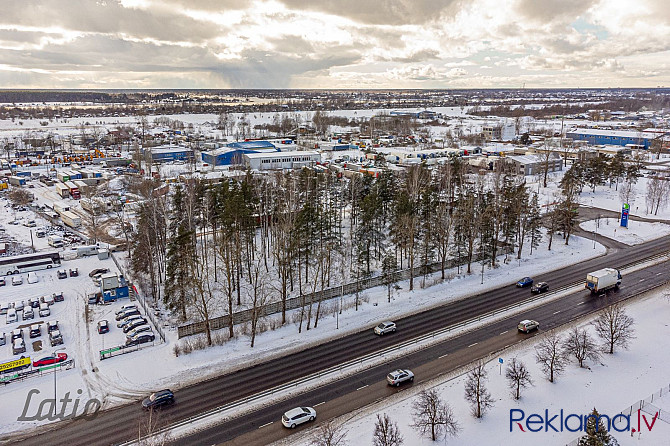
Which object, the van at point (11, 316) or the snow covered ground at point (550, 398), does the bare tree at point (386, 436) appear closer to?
the snow covered ground at point (550, 398)

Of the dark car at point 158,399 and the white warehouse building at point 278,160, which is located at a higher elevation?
the white warehouse building at point 278,160

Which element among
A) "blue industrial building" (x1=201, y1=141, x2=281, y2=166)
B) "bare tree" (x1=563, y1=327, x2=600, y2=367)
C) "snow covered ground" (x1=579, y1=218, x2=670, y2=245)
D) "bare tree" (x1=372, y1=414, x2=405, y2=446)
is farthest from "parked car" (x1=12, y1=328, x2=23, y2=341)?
"blue industrial building" (x1=201, y1=141, x2=281, y2=166)

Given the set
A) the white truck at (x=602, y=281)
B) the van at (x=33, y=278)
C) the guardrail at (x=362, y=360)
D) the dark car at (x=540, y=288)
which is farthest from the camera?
the van at (x=33, y=278)

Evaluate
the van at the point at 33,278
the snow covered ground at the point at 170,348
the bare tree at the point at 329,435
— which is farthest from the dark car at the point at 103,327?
the bare tree at the point at 329,435

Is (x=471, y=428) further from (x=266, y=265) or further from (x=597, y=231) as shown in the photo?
(x=597, y=231)

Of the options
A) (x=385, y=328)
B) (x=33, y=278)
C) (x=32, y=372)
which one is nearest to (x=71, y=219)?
(x=33, y=278)

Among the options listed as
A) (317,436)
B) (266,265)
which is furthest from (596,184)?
(317,436)

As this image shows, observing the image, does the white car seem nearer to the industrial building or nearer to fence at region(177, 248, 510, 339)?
fence at region(177, 248, 510, 339)
